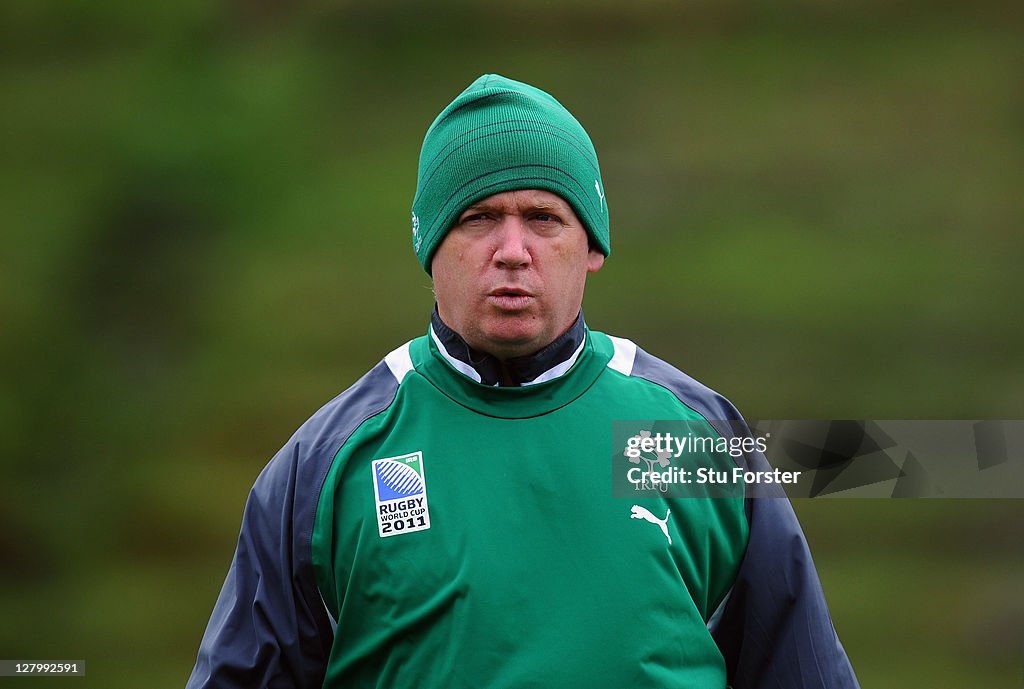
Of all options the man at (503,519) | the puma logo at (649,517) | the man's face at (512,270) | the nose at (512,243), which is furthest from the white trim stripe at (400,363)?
the puma logo at (649,517)

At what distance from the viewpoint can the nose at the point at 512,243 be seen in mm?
1812

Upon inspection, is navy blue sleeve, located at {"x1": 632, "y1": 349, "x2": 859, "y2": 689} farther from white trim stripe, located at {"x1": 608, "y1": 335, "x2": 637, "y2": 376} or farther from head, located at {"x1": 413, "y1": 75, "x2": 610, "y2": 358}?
head, located at {"x1": 413, "y1": 75, "x2": 610, "y2": 358}

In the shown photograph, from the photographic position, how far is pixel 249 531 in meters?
1.85

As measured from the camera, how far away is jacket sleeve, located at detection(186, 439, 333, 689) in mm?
1807

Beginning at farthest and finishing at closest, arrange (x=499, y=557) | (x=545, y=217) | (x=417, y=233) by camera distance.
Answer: (x=417, y=233), (x=545, y=217), (x=499, y=557)

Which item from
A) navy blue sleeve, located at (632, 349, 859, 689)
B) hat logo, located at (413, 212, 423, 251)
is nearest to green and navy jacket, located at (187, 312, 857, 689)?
navy blue sleeve, located at (632, 349, 859, 689)

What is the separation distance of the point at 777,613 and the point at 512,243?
2.24 feet

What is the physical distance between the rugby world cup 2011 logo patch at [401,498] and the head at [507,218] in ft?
0.72

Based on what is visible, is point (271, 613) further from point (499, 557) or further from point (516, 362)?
point (516, 362)

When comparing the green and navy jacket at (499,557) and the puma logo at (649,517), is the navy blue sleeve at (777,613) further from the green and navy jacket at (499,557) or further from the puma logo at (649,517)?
the puma logo at (649,517)

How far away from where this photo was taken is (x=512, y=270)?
5.97 ft

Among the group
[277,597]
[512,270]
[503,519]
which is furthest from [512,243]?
[277,597]

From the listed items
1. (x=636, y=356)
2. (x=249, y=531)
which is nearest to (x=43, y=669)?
(x=249, y=531)

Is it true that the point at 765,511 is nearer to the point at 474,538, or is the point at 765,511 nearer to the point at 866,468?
the point at 474,538
